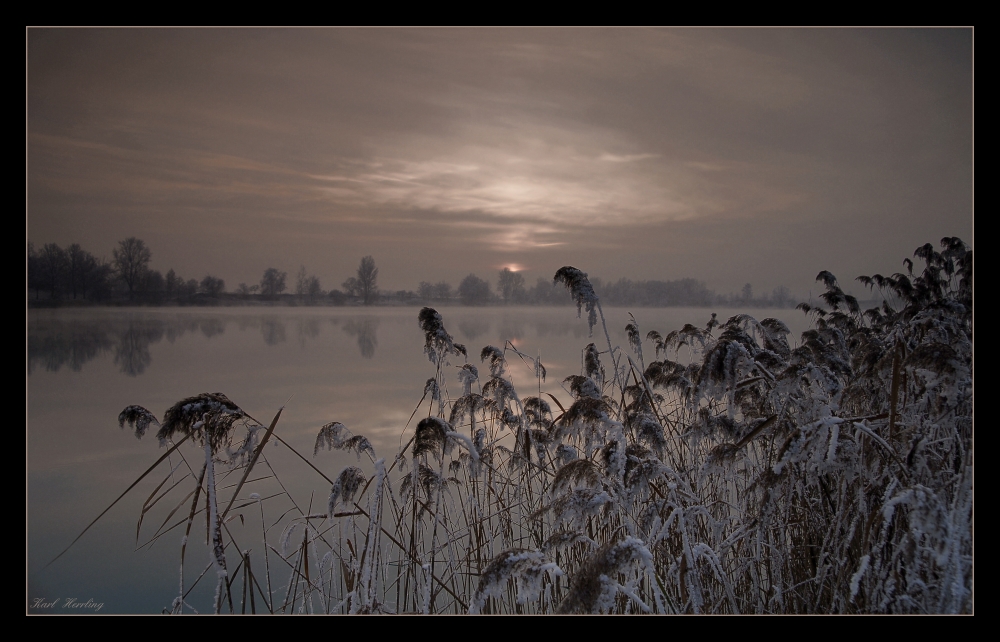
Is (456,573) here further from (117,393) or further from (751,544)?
(117,393)

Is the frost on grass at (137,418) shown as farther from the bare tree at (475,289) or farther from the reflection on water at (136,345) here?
Answer: the bare tree at (475,289)

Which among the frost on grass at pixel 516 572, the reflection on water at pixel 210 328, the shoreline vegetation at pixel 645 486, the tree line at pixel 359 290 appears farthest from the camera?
the tree line at pixel 359 290

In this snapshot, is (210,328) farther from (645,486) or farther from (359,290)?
(645,486)

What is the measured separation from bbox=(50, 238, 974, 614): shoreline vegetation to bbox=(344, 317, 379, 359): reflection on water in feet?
4.33

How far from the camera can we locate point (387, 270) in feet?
12.3

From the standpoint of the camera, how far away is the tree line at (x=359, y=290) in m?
3.36

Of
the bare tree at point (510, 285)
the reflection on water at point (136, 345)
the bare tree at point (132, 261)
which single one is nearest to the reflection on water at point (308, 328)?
the reflection on water at point (136, 345)

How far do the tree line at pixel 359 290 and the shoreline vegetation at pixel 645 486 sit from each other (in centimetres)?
86

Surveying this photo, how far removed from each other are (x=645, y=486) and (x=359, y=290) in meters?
2.77

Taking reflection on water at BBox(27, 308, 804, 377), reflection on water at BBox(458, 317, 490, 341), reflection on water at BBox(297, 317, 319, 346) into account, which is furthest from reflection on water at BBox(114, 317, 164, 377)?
reflection on water at BBox(458, 317, 490, 341)

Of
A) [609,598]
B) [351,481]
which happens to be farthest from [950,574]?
[351,481]

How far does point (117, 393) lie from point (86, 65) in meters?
1.76

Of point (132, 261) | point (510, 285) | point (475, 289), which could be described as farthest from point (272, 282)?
point (510, 285)

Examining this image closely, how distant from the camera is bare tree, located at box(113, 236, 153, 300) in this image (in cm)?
326
